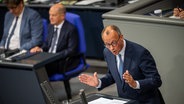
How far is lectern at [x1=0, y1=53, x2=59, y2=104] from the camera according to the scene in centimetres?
657

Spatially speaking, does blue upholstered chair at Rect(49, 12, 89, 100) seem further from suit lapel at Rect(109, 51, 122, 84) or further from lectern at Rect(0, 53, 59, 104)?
suit lapel at Rect(109, 51, 122, 84)

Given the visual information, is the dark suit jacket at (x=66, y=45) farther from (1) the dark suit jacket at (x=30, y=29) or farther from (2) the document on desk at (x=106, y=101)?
(2) the document on desk at (x=106, y=101)

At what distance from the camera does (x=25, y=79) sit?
22.0 feet

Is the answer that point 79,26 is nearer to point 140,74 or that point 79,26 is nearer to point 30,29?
point 30,29

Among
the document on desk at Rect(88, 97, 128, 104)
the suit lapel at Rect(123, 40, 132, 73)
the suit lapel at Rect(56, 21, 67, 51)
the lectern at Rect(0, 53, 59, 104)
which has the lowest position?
the lectern at Rect(0, 53, 59, 104)

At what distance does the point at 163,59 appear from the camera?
5.73 m

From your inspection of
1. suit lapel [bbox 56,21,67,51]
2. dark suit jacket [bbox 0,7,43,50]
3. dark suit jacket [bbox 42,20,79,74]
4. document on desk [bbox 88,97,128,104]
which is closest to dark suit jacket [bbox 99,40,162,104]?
document on desk [bbox 88,97,128,104]

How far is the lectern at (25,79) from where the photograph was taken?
6.57 m

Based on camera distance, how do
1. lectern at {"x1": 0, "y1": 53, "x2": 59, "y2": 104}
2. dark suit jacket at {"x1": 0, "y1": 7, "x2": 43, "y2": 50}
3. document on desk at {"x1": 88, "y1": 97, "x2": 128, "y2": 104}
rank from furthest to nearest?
dark suit jacket at {"x1": 0, "y1": 7, "x2": 43, "y2": 50} < lectern at {"x1": 0, "y1": 53, "x2": 59, "y2": 104} < document on desk at {"x1": 88, "y1": 97, "x2": 128, "y2": 104}

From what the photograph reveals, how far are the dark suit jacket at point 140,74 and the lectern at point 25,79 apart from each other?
5.01 ft

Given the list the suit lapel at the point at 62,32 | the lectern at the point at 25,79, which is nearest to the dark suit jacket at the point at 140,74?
the lectern at the point at 25,79

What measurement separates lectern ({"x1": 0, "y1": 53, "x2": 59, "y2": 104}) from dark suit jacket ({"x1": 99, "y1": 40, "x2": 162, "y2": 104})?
1526mm

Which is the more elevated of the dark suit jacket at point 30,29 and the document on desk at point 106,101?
the dark suit jacket at point 30,29

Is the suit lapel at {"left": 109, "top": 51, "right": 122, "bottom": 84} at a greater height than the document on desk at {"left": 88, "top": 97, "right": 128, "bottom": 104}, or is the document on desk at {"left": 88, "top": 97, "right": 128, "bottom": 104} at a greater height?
the suit lapel at {"left": 109, "top": 51, "right": 122, "bottom": 84}
